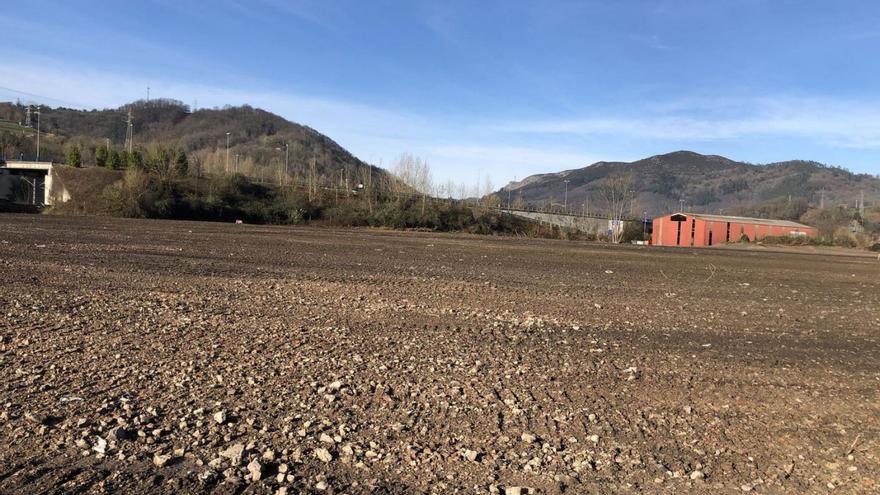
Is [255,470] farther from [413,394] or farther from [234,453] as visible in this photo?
[413,394]

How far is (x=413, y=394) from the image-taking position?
17.5 feet

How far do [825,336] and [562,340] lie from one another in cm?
486

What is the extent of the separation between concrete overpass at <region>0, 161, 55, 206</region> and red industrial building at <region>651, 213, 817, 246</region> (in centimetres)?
8095

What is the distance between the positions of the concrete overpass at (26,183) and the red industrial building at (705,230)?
80953 mm

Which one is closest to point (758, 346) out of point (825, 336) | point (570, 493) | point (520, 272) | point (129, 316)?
point (825, 336)

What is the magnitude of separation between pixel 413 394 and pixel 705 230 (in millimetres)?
78847

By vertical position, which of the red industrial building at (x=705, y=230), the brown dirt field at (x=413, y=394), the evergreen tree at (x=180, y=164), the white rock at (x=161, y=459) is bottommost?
the white rock at (x=161, y=459)

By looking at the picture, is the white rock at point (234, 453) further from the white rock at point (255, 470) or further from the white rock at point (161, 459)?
the white rock at point (161, 459)

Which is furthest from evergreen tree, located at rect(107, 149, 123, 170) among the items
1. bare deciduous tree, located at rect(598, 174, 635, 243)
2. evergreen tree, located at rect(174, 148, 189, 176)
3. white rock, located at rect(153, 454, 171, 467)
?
white rock, located at rect(153, 454, 171, 467)

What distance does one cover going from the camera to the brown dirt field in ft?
12.5

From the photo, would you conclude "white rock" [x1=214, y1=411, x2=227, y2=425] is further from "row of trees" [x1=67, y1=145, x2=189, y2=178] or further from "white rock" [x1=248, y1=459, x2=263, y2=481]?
"row of trees" [x1=67, y1=145, x2=189, y2=178]

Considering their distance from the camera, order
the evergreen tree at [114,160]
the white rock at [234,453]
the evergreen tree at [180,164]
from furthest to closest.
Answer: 1. the evergreen tree at [114,160]
2. the evergreen tree at [180,164]
3. the white rock at [234,453]

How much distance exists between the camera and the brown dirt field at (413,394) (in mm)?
3805

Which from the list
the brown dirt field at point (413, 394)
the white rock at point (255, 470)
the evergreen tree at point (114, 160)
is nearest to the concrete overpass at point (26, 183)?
the evergreen tree at point (114, 160)
